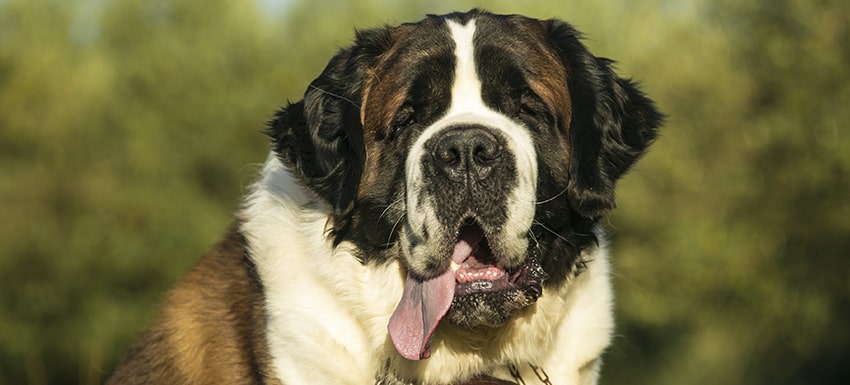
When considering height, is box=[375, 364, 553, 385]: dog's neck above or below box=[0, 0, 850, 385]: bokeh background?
above

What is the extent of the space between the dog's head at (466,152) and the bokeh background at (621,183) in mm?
9179

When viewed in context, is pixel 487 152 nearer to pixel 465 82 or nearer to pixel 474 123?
pixel 474 123

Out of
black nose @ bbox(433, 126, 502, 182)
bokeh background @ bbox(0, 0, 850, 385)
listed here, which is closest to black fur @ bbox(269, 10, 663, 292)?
black nose @ bbox(433, 126, 502, 182)

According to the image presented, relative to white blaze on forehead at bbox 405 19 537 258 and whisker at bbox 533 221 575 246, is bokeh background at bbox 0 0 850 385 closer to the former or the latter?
whisker at bbox 533 221 575 246

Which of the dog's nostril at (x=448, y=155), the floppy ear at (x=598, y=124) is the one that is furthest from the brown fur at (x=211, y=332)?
the floppy ear at (x=598, y=124)

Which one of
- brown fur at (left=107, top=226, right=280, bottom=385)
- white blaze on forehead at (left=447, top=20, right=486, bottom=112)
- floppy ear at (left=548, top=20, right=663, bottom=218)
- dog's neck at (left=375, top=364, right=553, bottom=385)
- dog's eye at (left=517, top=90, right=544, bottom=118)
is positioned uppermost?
white blaze on forehead at (left=447, top=20, right=486, bottom=112)

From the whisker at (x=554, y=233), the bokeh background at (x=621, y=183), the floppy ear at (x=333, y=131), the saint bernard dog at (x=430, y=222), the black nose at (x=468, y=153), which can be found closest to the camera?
the black nose at (x=468, y=153)

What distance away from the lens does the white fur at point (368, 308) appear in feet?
13.2

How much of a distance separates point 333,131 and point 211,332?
3.11 feet

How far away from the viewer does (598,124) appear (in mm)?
4270

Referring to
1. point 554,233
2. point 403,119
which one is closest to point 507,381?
point 554,233

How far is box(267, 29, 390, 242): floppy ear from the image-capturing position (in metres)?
4.12

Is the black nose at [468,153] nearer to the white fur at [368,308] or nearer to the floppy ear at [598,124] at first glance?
the white fur at [368,308]

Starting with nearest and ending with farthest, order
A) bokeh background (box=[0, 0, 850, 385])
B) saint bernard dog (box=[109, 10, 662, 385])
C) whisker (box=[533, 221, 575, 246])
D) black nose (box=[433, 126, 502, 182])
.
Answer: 1. black nose (box=[433, 126, 502, 182])
2. saint bernard dog (box=[109, 10, 662, 385])
3. whisker (box=[533, 221, 575, 246])
4. bokeh background (box=[0, 0, 850, 385])
